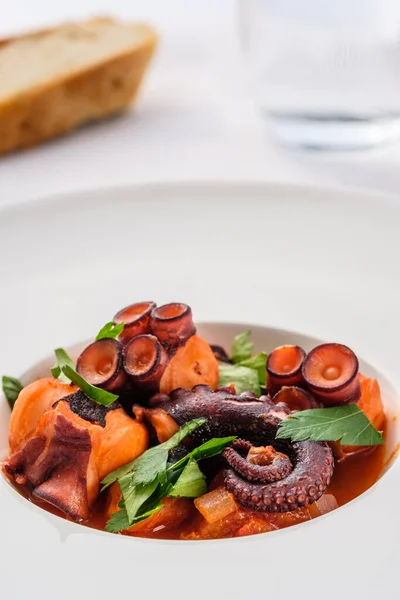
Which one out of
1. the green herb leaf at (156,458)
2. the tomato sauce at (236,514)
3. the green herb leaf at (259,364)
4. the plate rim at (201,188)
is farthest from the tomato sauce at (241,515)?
the plate rim at (201,188)

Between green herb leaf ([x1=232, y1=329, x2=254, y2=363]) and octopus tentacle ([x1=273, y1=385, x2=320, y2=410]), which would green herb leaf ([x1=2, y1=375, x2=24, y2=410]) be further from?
octopus tentacle ([x1=273, y1=385, x2=320, y2=410])

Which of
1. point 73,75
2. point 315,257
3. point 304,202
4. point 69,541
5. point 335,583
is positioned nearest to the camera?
point 335,583

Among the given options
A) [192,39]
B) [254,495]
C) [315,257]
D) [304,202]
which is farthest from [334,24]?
[254,495]

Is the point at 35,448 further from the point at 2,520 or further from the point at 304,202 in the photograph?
the point at 304,202

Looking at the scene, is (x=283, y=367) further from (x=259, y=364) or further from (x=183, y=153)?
(x=183, y=153)

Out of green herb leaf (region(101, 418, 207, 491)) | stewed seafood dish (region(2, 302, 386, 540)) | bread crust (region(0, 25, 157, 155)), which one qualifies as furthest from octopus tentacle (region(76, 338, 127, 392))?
bread crust (region(0, 25, 157, 155))
